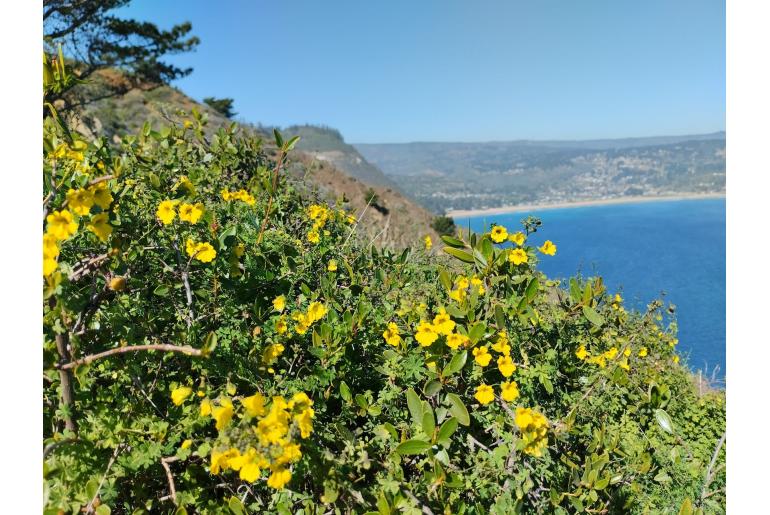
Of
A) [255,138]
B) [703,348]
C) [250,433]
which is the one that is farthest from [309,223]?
[703,348]

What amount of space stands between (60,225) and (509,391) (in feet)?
4.15

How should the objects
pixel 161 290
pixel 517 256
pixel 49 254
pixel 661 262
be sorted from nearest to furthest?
pixel 49 254, pixel 161 290, pixel 517 256, pixel 661 262

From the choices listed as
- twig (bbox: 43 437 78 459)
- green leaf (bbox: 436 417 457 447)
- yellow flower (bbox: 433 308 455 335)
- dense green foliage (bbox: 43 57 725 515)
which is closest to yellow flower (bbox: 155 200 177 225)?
dense green foliage (bbox: 43 57 725 515)

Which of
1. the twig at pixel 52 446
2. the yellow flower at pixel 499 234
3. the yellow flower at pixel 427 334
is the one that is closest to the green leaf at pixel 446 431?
the yellow flower at pixel 427 334

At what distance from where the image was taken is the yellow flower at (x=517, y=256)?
1652 mm

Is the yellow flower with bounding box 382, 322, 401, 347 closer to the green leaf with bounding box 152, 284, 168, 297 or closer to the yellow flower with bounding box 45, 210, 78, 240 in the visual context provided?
the green leaf with bounding box 152, 284, 168, 297

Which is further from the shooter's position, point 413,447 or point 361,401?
point 361,401

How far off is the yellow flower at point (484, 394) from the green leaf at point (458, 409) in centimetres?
9

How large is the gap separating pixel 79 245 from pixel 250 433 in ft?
2.68

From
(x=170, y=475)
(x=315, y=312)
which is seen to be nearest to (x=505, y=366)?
(x=315, y=312)

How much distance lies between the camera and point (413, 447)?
4.18 ft

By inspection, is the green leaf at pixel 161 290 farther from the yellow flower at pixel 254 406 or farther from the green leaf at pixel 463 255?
the green leaf at pixel 463 255

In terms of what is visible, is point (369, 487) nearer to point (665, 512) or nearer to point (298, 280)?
point (298, 280)

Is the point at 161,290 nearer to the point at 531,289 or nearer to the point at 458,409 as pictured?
the point at 458,409
